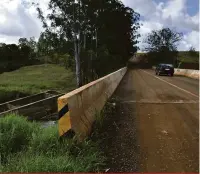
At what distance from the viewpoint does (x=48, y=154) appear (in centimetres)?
532

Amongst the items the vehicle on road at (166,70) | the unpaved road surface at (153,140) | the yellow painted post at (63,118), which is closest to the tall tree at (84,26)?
the vehicle on road at (166,70)

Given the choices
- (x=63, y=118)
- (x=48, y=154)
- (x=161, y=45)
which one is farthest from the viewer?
(x=161, y=45)

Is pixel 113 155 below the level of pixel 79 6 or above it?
below

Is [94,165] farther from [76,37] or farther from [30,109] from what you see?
[76,37]

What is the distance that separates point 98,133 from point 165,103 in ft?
19.3

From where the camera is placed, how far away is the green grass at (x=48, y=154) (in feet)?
15.7

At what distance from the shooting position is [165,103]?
41.7ft

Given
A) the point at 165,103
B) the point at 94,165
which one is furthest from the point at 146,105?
the point at 94,165

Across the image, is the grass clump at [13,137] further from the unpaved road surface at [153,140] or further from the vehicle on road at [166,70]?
the vehicle on road at [166,70]

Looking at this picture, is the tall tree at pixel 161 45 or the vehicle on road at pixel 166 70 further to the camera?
the tall tree at pixel 161 45

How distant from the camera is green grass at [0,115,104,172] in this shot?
4.78m

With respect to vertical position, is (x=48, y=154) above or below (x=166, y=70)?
above

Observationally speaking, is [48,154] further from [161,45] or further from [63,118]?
[161,45]

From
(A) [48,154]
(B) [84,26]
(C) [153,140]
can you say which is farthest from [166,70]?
(A) [48,154]
